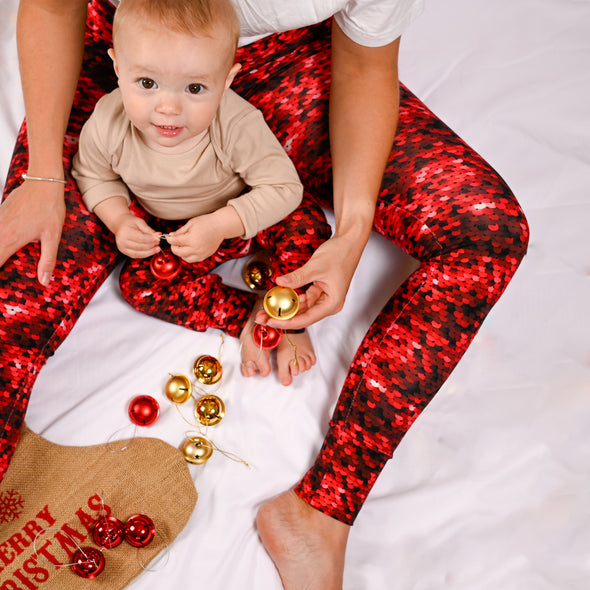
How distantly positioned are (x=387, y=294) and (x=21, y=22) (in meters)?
0.77

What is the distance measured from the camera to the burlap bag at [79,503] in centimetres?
94

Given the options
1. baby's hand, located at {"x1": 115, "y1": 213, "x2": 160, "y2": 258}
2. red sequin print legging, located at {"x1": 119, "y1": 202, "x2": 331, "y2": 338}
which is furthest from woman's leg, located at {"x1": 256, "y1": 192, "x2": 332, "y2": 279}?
baby's hand, located at {"x1": 115, "y1": 213, "x2": 160, "y2": 258}

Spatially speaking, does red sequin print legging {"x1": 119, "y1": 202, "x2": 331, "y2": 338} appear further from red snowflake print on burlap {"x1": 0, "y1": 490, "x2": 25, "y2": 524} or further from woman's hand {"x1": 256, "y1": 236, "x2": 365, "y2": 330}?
red snowflake print on burlap {"x1": 0, "y1": 490, "x2": 25, "y2": 524}

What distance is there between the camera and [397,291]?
39.2 inches

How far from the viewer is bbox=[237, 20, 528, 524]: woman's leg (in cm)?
93

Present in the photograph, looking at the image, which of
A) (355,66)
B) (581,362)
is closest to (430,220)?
(355,66)

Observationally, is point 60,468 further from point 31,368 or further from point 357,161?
point 357,161

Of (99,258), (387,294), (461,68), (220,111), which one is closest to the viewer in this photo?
(220,111)

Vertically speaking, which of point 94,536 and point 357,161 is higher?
point 357,161

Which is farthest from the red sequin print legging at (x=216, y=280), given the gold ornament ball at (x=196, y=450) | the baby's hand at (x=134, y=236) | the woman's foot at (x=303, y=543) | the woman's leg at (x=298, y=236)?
the woman's foot at (x=303, y=543)

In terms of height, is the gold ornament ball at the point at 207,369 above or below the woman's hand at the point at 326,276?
below

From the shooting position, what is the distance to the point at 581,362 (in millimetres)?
1120

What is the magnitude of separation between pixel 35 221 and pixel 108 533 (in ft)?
1.60

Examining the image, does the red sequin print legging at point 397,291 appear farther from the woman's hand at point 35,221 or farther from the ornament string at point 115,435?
the ornament string at point 115,435
